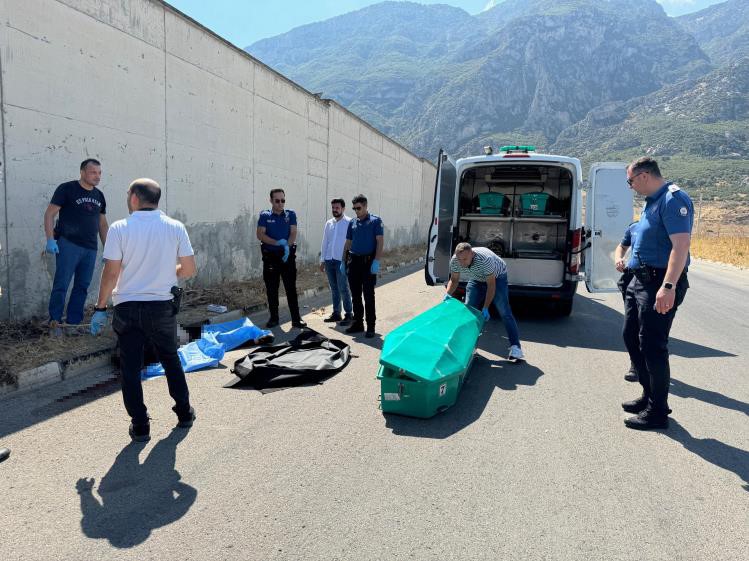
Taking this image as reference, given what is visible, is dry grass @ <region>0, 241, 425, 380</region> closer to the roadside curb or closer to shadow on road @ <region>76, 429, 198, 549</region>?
the roadside curb

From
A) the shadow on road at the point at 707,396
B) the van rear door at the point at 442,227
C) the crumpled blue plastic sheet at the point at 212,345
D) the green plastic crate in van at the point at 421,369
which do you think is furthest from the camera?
the van rear door at the point at 442,227

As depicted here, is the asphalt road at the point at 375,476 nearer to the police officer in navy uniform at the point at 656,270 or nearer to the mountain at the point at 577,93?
the police officer in navy uniform at the point at 656,270

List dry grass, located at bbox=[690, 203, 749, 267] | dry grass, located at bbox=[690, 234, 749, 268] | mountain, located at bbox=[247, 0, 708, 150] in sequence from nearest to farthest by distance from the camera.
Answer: dry grass, located at bbox=[690, 234, 749, 268], dry grass, located at bbox=[690, 203, 749, 267], mountain, located at bbox=[247, 0, 708, 150]

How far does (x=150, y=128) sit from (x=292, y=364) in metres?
5.04

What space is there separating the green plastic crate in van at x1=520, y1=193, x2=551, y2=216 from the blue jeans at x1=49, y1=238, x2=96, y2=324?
7011 millimetres

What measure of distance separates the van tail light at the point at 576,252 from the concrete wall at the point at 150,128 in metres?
6.36

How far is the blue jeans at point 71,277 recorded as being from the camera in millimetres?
5949

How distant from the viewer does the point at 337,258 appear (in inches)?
324

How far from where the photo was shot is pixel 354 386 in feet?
16.8

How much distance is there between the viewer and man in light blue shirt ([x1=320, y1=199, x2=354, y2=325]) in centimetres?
813

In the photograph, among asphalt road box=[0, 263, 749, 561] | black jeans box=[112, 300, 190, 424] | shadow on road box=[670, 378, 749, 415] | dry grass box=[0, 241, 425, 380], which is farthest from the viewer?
dry grass box=[0, 241, 425, 380]

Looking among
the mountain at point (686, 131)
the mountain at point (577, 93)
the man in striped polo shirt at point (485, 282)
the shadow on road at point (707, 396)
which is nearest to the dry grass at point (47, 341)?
the man in striped polo shirt at point (485, 282)

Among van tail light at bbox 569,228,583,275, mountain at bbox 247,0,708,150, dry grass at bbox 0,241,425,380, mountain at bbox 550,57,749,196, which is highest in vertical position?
mountain at bbox 247,0,708,150

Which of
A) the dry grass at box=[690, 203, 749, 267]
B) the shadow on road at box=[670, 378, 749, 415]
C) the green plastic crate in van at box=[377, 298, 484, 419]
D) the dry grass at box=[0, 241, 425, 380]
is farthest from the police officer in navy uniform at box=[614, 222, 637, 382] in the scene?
the dry grass at box=[690, 203, 749, 267]
